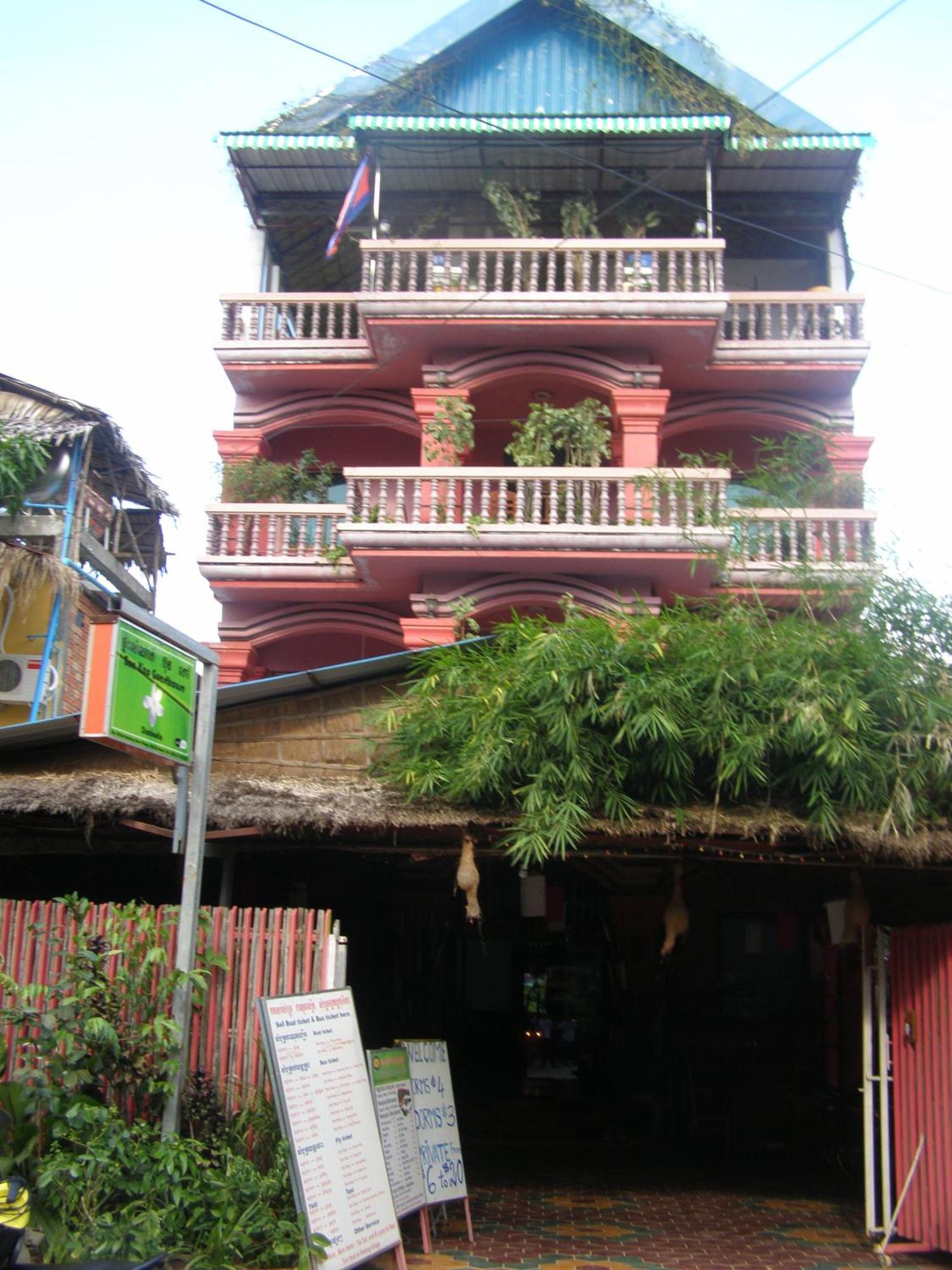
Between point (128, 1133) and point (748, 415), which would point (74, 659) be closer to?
point (748, 415)

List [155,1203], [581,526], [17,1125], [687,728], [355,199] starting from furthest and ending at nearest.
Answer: [355,199]
[581,526]
[687,728]
[17,1125]
[155,1203]

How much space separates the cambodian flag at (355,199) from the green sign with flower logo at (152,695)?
8.74 meters

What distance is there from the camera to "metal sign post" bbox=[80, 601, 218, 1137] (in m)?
5.36

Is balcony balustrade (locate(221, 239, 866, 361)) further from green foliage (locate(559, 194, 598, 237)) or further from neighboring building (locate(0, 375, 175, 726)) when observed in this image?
neighboring building (locate(0, 375, 175, 726))

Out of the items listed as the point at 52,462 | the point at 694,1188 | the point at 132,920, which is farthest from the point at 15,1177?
the point at 52,462

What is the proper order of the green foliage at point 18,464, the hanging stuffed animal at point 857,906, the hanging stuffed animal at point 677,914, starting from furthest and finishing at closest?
1. the green foliage at point 18,464
2. the hanging stuffed animal at point 677,914
3. the hanging stuffed animal at point 857,906

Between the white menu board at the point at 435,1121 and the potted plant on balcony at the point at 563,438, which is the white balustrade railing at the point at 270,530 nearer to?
the potted plant on balcony at the point at 563,438

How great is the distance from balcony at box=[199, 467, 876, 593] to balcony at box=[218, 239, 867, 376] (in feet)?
6.55

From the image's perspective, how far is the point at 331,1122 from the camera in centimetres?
569

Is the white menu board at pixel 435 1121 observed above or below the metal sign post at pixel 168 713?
below

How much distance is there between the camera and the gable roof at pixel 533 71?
1435 centimetres

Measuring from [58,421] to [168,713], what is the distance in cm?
861

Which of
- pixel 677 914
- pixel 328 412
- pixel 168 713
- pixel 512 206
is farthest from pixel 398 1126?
pixel 512 206

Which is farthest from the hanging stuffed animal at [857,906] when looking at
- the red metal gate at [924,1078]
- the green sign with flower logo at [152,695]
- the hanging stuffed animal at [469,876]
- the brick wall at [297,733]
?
the green sign with flower logo at [152,695]
